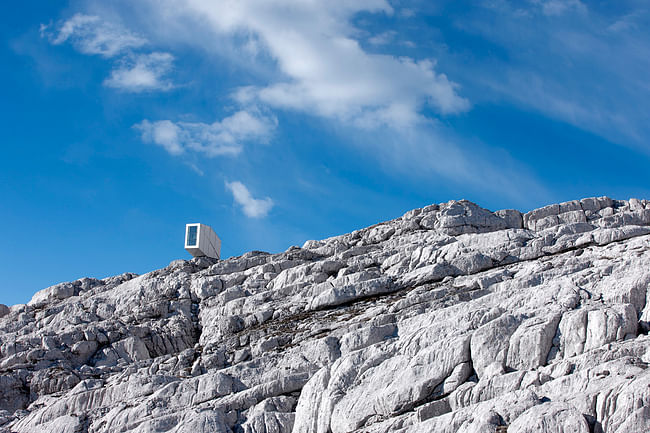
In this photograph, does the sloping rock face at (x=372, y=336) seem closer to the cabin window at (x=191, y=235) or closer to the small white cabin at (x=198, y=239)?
the small white cabin at (x=198, y=239)

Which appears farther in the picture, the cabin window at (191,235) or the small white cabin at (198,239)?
the cabin window at (191,235)

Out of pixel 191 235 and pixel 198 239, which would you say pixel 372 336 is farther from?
pixel 191 235

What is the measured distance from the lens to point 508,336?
36.1 metres

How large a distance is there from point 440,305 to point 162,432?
65.9ft

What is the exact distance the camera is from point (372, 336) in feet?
142

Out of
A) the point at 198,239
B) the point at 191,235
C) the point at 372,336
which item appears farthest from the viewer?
the point at 191,235

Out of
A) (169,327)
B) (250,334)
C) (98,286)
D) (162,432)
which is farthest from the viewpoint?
(98,286)

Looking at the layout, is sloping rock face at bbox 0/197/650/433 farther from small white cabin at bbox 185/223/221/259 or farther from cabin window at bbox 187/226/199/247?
cabin window at bbox 187/226/199/247

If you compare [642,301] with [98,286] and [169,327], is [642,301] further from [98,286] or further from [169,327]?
[98,286]

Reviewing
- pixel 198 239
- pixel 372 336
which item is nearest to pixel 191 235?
pixel 198 239

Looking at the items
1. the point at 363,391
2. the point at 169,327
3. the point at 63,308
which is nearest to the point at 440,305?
the point at 363,391

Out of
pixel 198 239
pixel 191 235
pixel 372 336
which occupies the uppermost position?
pixel 191 235

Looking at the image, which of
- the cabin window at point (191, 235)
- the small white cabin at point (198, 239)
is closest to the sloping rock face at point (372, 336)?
the small white cabin at point (198, 239)

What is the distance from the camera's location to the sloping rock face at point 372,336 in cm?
3192
